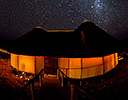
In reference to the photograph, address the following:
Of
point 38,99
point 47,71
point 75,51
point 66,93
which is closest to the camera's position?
point 38,99

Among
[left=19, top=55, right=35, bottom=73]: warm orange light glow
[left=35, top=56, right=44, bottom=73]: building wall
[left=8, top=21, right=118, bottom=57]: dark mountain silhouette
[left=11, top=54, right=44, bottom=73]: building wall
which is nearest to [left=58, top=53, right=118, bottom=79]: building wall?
[left=8, top=21, right=118, bottom=57]: dark mountain silhouette

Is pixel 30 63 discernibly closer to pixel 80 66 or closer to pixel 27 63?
pixel 27 63

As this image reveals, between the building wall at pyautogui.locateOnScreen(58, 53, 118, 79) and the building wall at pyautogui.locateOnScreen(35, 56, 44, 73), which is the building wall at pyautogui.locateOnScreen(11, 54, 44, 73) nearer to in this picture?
the building wall at pyautogui.locateOnScreen(35, 56, 44, 73)

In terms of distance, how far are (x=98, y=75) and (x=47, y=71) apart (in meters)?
5.38

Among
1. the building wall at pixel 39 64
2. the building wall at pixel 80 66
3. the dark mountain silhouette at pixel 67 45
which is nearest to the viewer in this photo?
the dark mountain silhouette at pixel 67 45

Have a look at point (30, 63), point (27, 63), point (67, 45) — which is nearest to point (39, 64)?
point (30, 63)

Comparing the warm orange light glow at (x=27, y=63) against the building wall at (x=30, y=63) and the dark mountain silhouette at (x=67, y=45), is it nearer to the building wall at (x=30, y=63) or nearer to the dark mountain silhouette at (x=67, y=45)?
the building wall at (x=30, y=63)

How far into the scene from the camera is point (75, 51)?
22.2ft

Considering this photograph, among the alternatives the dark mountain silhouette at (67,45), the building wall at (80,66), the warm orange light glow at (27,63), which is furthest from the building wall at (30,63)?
the building wall at (80,66)

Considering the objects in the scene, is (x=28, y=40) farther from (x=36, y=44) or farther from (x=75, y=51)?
(x=75, y=51)

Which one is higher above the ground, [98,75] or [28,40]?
[28,40]

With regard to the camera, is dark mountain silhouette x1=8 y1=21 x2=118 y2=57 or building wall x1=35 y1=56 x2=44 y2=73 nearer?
dark mountain silhouette x1=8 y1=21 x2=118 y2=57

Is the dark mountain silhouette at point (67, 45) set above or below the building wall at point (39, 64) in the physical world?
above

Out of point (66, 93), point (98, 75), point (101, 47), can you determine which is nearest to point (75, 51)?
point (101, 47)
